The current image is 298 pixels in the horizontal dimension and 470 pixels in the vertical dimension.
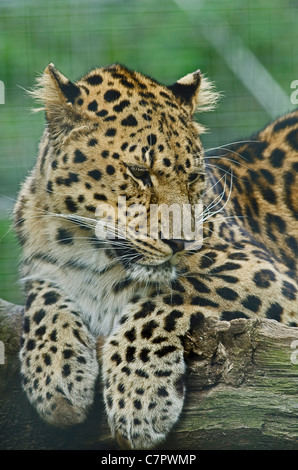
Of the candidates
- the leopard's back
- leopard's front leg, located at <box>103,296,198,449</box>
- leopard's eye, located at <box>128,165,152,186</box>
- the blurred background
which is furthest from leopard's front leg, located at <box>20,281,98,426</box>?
the blurred background

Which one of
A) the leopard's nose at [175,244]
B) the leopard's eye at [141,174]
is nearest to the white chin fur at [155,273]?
the leopard's nose at [175,244]

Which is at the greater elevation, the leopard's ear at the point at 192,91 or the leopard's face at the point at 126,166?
the leopard's ear at the point at 192,91

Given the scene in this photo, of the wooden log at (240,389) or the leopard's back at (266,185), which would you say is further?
the leopard's back at (266,185)

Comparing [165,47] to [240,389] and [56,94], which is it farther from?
[240,389]

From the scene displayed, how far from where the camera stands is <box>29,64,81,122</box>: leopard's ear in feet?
10.3

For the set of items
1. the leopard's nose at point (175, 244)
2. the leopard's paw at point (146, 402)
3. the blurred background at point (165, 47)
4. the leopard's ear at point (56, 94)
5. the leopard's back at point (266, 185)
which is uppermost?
the blurred background at point (165, 47)

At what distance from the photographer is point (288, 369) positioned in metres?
2.60

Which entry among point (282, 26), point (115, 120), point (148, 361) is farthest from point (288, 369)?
point (282, 26)

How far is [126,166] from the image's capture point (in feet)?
9.90

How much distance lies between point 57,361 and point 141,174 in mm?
825

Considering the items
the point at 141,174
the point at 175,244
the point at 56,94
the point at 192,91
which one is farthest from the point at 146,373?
the point at 192,91

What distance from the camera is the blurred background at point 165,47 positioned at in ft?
17.0

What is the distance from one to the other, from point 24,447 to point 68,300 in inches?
29.0

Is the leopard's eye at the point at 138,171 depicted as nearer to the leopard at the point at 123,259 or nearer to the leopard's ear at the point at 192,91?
the leopard at the point at 123,259
